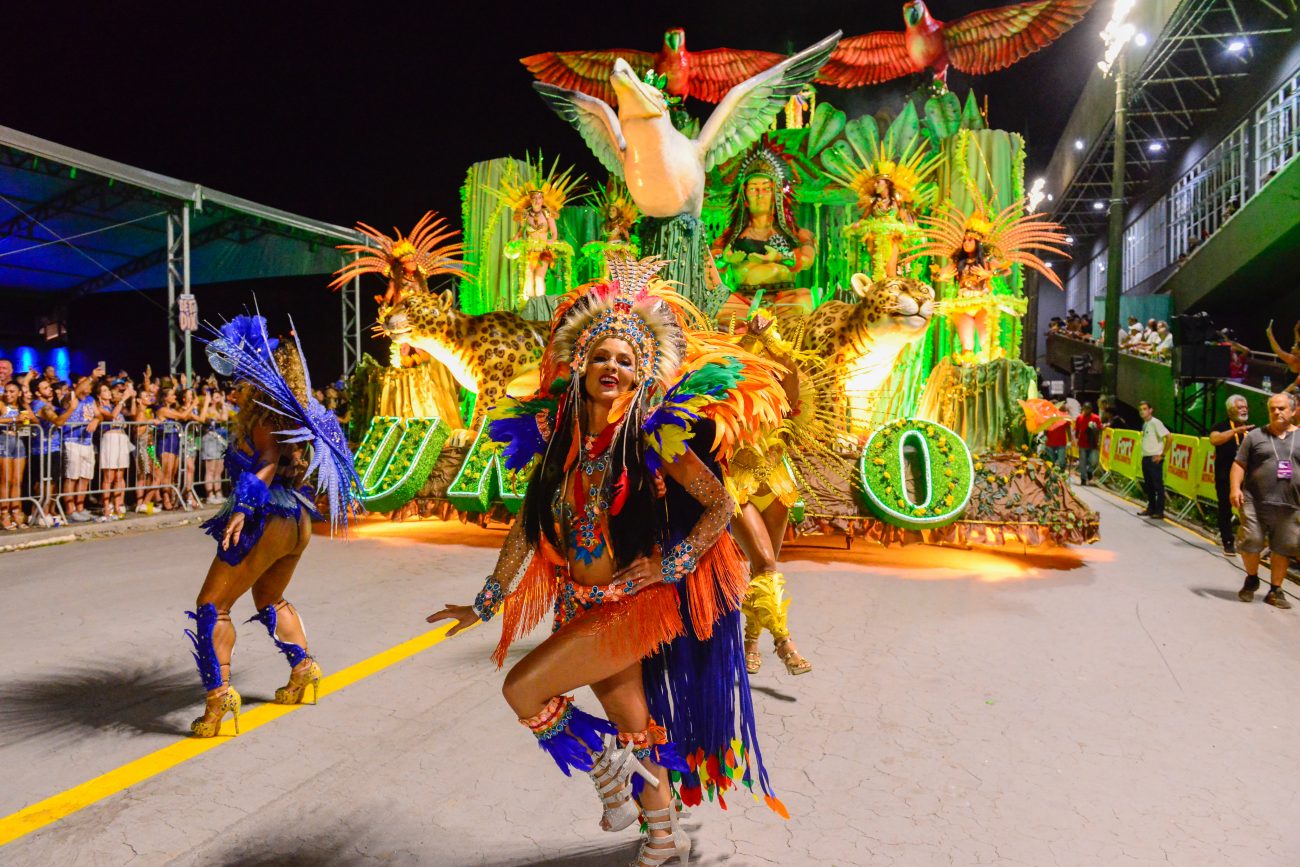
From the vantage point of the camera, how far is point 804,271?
12414 mm

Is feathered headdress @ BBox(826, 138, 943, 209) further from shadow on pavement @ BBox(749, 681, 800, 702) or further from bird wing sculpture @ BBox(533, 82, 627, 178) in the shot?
shadow on pavement @ BBox(749, 681, 800, 702)

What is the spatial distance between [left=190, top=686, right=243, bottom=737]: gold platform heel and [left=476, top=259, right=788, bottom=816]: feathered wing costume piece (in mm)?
1705

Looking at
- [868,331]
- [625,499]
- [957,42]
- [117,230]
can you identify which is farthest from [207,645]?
[117,230]

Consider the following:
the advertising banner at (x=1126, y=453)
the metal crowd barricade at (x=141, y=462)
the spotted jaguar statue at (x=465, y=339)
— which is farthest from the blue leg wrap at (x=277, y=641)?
the advertising banner at (x=1126, y=453)

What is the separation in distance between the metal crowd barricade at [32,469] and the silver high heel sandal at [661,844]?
9612 millimetres

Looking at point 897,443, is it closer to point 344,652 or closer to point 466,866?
point 344,652

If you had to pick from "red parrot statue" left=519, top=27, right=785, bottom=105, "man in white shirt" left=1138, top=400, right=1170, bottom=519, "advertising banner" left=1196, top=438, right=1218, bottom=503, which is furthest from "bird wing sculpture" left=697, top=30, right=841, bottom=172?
"advertising banner" left=1196, top=438, right=1218, bottom=503

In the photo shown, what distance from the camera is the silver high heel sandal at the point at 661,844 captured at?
2.60m

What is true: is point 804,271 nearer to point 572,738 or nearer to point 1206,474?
point 1206,474

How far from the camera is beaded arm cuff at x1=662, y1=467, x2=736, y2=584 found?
2.51m

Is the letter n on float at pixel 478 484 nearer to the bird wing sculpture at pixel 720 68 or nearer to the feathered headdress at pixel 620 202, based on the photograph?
the feathered headdress at pixel 620 202

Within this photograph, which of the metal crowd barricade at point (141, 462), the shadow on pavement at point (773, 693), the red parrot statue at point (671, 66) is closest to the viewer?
the shadow on pavement at point (773, 693)

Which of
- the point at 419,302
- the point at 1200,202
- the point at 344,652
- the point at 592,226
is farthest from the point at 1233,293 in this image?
the point at 344,652

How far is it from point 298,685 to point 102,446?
810cm
